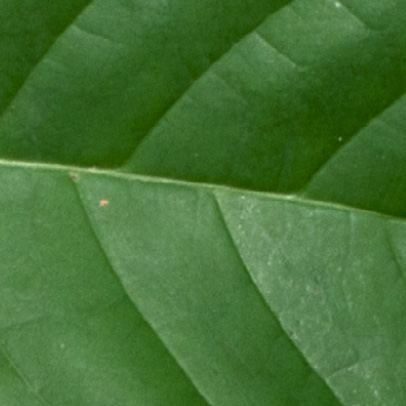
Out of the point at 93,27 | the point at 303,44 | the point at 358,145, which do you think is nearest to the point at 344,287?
the point at 358,145

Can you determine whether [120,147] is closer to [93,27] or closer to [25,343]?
[93,27]

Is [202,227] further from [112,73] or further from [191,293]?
[112,73]

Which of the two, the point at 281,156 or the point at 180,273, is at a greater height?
the point at 281,156

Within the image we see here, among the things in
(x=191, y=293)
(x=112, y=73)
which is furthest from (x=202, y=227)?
(x=112, y=73)

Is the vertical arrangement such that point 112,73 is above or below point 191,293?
above

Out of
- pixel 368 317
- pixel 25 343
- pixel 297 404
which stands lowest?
pixel 25 343
